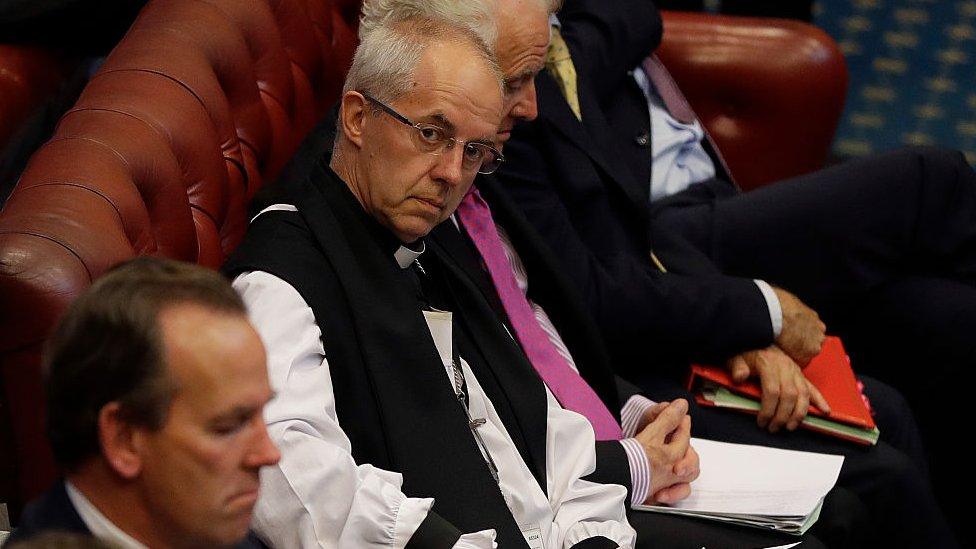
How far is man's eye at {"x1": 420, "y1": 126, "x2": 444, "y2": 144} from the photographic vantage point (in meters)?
1.59

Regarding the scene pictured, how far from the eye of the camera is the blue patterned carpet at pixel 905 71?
4.92 m

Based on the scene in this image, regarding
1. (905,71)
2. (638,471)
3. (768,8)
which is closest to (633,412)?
(638,471)

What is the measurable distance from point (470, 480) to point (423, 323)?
0.65 feet

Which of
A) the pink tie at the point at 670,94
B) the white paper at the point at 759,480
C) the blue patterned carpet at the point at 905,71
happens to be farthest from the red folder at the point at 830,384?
the blue patterned carpet at the point at 905,71

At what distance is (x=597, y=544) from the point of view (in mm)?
1656

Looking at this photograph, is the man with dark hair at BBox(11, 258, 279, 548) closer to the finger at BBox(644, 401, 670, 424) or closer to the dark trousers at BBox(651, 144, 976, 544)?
the finger at BBox(644, 401, 670, 424)

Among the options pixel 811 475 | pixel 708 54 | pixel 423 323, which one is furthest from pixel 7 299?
pixel 708 54

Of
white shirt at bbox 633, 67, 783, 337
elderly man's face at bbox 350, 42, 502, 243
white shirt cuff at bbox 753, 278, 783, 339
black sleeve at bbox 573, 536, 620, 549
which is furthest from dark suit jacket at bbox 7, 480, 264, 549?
white shirt at bbox 633, 67, 783, 337

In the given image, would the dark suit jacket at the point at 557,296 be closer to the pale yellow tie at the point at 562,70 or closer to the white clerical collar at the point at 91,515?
the pale yellow tie at the point at 562,70

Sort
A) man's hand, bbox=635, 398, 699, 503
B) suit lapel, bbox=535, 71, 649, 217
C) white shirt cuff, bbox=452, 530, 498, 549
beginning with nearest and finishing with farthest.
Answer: white shirt cuff, bbox=452, 530, 498, 549
man's hand, bbox=635, 398, 699, 503
suit lapel, bbox=535, 71, 649, 217

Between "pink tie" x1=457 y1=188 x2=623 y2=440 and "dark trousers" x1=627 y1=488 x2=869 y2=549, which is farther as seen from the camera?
"pink tie" x1=457 y1=188 x2=623 y2=440

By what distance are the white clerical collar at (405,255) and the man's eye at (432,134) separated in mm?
142

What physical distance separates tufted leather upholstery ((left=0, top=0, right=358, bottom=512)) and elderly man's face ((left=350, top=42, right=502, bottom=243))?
24 centimetres

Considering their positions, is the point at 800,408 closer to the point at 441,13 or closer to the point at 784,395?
the point at 784,395
